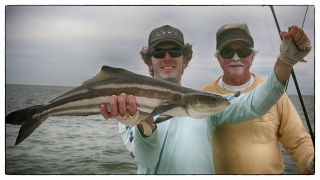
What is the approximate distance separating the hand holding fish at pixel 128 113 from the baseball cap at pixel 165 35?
643 mm

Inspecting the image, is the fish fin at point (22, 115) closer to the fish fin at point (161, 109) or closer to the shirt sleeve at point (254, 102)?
the fish fin at point (161, 109)

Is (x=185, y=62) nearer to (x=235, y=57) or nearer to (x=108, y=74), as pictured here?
(x=235, y=57)

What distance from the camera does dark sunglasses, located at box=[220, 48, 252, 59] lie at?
2555 millimetres

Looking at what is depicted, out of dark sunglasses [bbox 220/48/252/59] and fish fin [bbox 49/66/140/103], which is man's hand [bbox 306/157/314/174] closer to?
dark sunglasses [bbox 220/48/252/59]

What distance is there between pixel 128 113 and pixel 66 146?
95 centimetres

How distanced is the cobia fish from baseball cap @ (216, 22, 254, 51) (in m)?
0.71

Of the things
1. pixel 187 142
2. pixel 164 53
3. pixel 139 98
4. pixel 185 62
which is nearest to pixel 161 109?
pixel 139 98

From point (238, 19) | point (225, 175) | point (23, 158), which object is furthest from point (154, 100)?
point (23, 158)

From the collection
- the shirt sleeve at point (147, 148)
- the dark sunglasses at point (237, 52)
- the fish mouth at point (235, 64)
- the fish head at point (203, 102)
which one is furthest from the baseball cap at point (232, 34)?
the shirt sleeve at point (147, 148)

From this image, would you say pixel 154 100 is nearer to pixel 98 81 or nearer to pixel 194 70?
pixel 98 81

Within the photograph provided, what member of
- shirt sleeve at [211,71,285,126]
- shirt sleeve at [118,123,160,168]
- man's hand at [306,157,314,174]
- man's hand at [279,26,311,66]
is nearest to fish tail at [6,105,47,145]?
shirt sleeve at [118,123,160,168]

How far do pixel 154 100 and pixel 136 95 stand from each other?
4.9 inches

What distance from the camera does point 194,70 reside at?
2.60m

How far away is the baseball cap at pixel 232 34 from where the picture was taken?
8.51 ft
